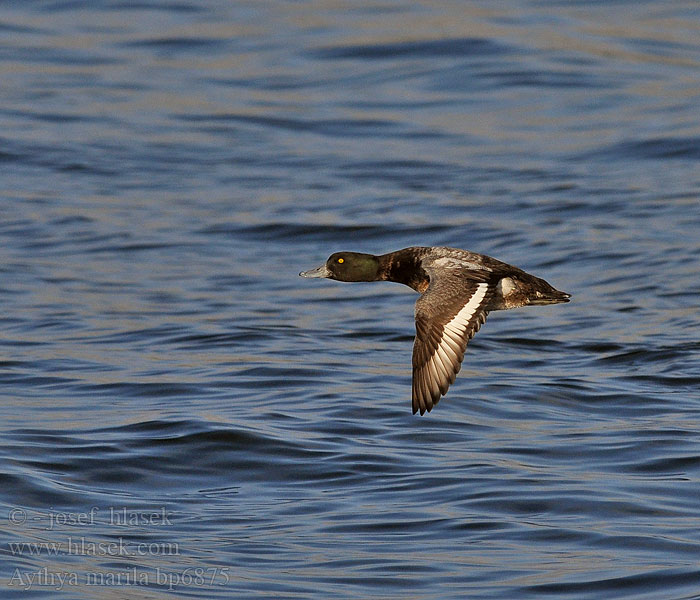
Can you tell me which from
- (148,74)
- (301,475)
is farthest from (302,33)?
(301,475)

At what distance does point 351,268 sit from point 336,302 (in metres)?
4.27

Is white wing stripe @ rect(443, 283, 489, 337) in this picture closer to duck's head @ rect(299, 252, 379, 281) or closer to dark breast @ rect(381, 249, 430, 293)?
dark breast @ rect(381, 249, 430, 293)

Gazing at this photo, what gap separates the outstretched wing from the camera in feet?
22.6

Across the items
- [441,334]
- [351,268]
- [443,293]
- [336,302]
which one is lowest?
[336,302]

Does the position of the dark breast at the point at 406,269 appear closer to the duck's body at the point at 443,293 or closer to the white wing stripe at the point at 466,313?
the duck's body at the point at 443,293

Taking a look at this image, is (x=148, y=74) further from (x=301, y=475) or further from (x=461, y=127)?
(x=301, y=475)

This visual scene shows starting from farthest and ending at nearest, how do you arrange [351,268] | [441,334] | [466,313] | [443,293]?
[351,268] → [443,293] → [466,313] → [441,334]

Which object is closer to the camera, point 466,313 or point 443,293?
point 466,313

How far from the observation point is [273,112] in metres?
19.5

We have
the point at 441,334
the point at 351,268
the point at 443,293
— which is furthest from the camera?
the point at 351,268

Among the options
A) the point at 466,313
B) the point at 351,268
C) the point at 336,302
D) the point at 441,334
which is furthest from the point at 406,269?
the point at 336,302

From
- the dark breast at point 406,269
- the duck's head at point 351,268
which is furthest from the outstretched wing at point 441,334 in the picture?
the duck's head at point 351,268

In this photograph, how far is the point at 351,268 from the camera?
8.77 meters

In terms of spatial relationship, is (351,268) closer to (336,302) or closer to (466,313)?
(466,313)
